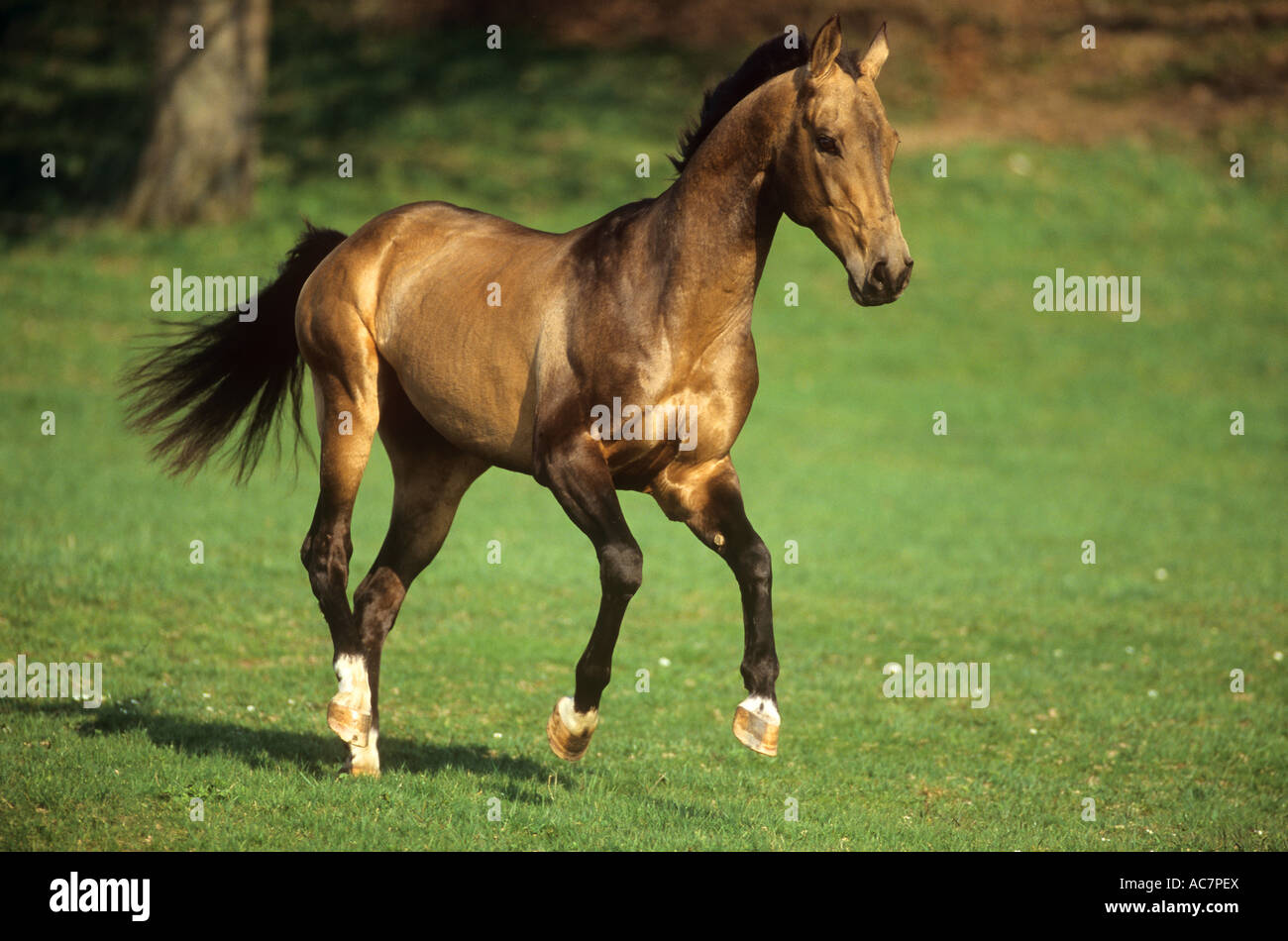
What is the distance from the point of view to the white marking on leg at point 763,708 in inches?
229

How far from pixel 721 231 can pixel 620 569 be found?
4.73 feet

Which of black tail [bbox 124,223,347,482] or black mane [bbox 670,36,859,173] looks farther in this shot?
black tail [bbox 124,223,347,482]

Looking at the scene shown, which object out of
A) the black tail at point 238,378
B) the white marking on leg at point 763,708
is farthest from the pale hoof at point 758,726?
the black tail at point 238,378

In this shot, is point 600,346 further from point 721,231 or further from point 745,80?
point 745,80

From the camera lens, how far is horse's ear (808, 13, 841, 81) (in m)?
5.45

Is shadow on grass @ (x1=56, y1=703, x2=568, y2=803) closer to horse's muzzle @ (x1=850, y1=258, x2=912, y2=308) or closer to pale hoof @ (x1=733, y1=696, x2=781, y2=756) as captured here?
pale hoof @ (x1=733, y1=696, x2=781, y2=756)

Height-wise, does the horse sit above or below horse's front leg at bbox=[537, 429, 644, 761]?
above

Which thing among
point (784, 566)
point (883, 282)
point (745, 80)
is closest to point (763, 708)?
point (883, 282)

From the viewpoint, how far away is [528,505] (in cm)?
1528

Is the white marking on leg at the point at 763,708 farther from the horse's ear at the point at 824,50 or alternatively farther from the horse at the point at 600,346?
the horse's ear at the point at 824,50

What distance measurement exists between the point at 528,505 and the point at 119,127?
1271 cm

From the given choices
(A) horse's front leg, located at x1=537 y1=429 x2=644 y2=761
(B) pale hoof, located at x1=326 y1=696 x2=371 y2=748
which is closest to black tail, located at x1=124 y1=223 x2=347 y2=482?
(B) pale hoof, located at x1=326 y1=696 x2=371 y2=748

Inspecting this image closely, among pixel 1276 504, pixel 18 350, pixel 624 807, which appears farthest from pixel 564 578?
pixel 18 350

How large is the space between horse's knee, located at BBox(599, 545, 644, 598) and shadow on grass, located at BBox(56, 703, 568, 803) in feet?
4.32
